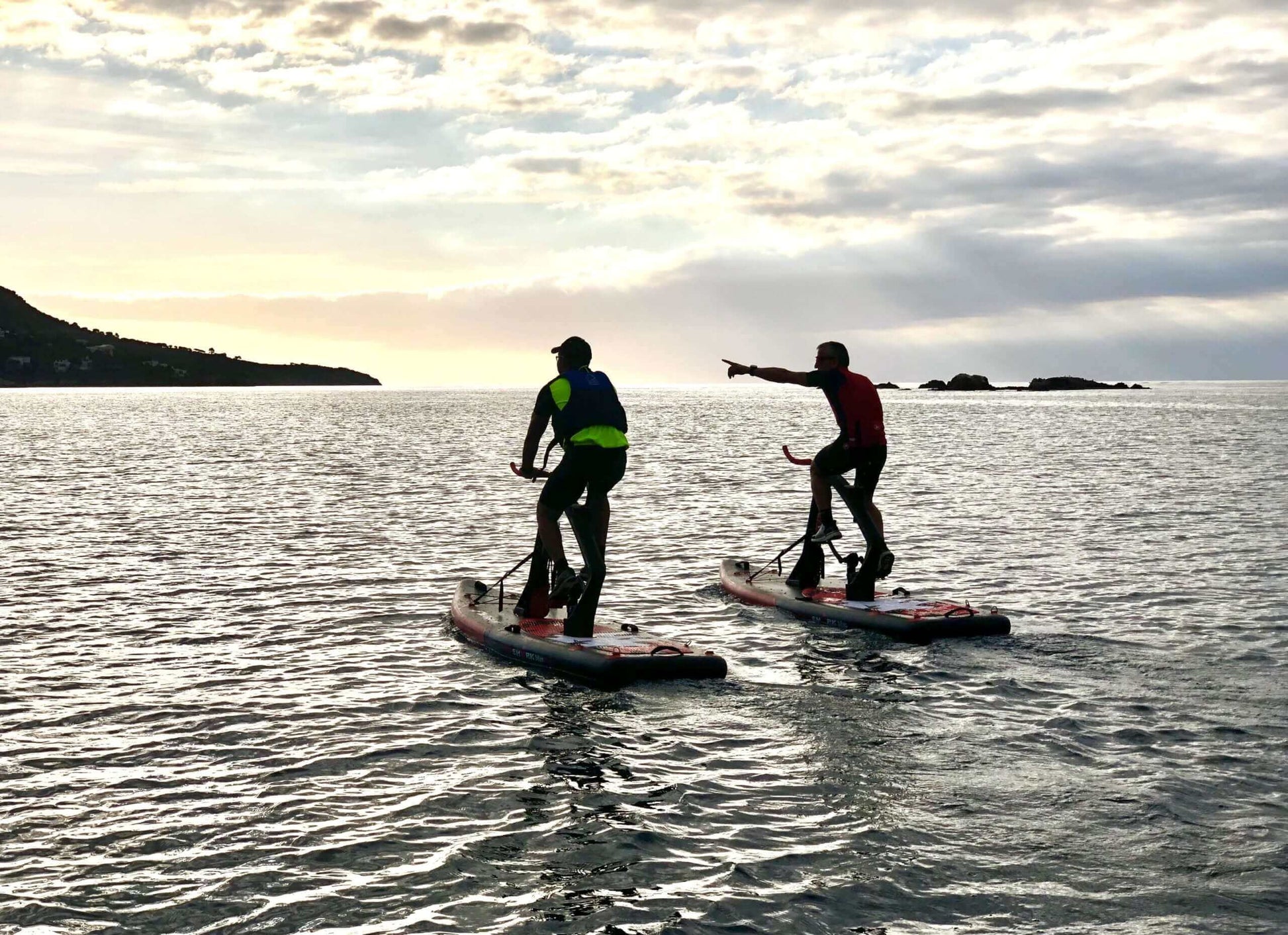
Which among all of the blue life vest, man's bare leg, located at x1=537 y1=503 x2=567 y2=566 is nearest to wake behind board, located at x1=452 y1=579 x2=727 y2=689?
man's bare leg, located at x1=537 y1=503 x2=567 y2=566

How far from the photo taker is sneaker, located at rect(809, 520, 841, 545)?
54.7 feet

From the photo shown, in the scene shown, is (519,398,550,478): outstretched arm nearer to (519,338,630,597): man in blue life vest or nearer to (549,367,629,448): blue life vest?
(519,338,630,597): man in blue life vest

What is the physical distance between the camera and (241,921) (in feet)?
23.4

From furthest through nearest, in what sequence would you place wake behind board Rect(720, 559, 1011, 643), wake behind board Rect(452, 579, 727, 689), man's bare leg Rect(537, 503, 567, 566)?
wake behind board Rect(720, 559, 1011, 643) → man's bare leg Rect(537, 503, 567, 566) → wake behind board Rect(452, 579, 727, 689)

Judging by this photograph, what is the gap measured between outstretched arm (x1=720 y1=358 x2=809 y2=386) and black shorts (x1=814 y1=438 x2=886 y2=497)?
4.20ft

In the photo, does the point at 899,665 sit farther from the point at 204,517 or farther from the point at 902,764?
the point at 204,517

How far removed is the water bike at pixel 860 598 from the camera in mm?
14891

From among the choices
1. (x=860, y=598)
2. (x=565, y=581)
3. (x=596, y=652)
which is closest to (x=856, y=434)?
(x=860, y=598)

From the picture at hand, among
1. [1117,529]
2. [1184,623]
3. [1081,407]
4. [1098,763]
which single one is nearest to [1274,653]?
[1184,623]

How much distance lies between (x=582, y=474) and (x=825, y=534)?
472 cm

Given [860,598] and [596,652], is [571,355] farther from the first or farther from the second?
[860,598]

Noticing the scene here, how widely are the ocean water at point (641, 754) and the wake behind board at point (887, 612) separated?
0.24 m

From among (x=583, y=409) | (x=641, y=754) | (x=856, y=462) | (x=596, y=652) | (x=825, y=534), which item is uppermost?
(x=583, y=409)

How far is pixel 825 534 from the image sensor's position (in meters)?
16.7
